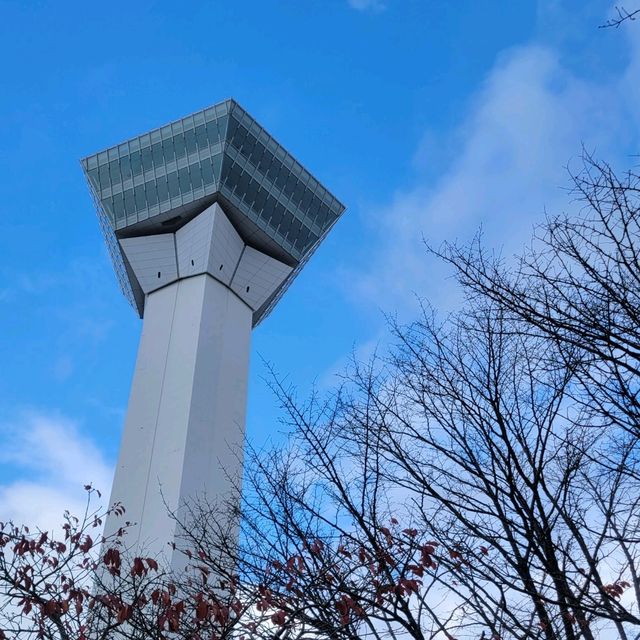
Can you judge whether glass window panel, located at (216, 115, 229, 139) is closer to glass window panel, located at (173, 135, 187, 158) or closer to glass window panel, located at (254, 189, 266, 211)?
glass window panel, located at (173, 135, 187, 158)

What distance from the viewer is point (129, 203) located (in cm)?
5119

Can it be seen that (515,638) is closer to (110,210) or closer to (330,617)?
(330,617)

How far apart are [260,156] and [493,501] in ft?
152

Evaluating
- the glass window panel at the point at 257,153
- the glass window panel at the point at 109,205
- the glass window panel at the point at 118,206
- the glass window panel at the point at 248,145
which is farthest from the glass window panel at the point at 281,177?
the glass window panel at the point at 109,205

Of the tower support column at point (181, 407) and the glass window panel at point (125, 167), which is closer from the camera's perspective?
the tower support column at point (181, 407)

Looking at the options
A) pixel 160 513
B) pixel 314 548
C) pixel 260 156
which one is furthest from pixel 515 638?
pixel 260 156

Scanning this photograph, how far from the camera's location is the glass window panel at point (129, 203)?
5100 centimetres

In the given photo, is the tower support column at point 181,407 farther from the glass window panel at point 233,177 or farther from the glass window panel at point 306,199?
the glass window panel at point 306,199

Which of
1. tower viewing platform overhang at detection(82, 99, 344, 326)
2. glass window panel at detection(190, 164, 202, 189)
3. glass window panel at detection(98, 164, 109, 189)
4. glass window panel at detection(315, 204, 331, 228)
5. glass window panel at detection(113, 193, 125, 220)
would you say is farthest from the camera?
glass window panel at detection(315, 204, 331, 228)

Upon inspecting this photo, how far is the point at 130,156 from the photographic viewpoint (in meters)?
51.5

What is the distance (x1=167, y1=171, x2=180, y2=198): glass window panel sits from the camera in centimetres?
5056

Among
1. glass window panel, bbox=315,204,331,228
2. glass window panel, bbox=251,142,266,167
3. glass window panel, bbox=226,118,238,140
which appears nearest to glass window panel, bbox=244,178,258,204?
glass window panel, bbox=251,142,266,167

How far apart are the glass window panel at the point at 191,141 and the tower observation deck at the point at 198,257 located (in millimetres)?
85

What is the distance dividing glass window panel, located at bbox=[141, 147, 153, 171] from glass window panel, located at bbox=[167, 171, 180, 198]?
1.68 m
